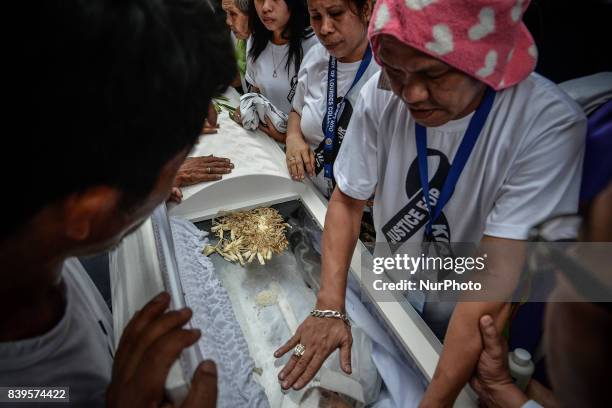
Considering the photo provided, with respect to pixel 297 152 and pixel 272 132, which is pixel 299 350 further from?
pixel 272 132

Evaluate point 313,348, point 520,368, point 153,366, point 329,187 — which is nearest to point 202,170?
point 329,187

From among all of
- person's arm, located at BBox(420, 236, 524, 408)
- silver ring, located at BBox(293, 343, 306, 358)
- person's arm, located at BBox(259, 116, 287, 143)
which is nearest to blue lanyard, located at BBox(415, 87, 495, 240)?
person's arm, located at BBox(420, 236, 524, 408)

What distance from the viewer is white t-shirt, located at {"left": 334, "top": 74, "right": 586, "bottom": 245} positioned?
3.47 ft

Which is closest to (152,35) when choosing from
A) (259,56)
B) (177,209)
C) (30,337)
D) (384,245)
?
(30,337)

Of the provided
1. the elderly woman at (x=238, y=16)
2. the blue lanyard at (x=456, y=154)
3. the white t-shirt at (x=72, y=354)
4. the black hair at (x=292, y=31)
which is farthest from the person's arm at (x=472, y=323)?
the elderly woman at (x=238, y=16)

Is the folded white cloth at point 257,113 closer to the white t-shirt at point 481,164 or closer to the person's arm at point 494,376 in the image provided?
the white t-shirt at point 481,164

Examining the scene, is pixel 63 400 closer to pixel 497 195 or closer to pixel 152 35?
pixel 152 35

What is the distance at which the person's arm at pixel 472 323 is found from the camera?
3.71 feet

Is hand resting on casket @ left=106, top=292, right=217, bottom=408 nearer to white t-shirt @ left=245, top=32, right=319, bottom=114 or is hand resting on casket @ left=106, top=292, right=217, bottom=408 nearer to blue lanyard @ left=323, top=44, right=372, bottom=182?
blue lanyard @ left=323, top=44, right=372, bottom=182

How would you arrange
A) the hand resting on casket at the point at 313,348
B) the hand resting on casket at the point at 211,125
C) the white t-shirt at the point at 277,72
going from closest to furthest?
the hand resting on casket at the point at 313,348, the hand resting on casket at the point at 211,125, the white t-shirt at the point at 277,72

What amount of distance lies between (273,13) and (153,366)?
7.64 ft

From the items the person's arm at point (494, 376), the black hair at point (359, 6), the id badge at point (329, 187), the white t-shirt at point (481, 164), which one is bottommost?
the id badge at point (329, 187)

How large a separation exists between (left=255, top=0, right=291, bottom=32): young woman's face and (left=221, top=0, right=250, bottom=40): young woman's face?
1.26 feet

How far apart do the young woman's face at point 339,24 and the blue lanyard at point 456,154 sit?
0.91 metres
